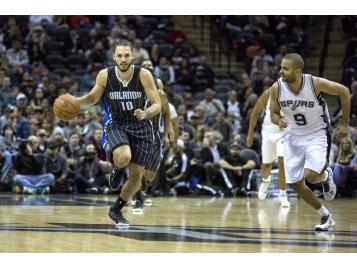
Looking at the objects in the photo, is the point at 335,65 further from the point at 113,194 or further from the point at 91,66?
the point at 113,194

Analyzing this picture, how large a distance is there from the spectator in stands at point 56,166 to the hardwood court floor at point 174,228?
296 cm

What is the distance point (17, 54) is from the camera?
19.3 meters

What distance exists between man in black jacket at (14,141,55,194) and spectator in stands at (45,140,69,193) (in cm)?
14

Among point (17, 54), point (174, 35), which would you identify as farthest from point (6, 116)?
point (174, 35)

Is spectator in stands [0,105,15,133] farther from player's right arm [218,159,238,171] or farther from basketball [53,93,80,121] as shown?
basketball [53,93,80,121]

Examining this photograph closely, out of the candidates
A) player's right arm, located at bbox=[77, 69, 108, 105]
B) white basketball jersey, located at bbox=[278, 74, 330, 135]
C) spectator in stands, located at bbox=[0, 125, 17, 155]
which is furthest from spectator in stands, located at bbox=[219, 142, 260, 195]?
player's right arm, located at bbox=[77, 69, 108, 105]

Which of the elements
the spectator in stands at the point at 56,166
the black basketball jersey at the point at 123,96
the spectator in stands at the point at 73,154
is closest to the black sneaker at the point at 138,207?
the black basketball jersey at the point at 123,96

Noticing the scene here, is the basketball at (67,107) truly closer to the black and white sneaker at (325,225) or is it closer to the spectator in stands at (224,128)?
the black and white sneaker at (325,225)

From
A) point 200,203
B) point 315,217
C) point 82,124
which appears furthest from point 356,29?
point 315,217

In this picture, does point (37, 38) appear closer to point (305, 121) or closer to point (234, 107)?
point (234, 107)

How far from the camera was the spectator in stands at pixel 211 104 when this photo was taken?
19031mm

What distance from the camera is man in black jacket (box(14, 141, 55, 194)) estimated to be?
16.3 m

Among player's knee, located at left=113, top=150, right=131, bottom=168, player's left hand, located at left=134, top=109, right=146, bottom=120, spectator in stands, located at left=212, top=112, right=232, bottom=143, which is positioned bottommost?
spectator in stands, located at left=212, top=112, right=232, bottom=143

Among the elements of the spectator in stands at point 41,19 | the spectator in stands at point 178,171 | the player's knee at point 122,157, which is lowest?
the spectator in stands at point 178,171
